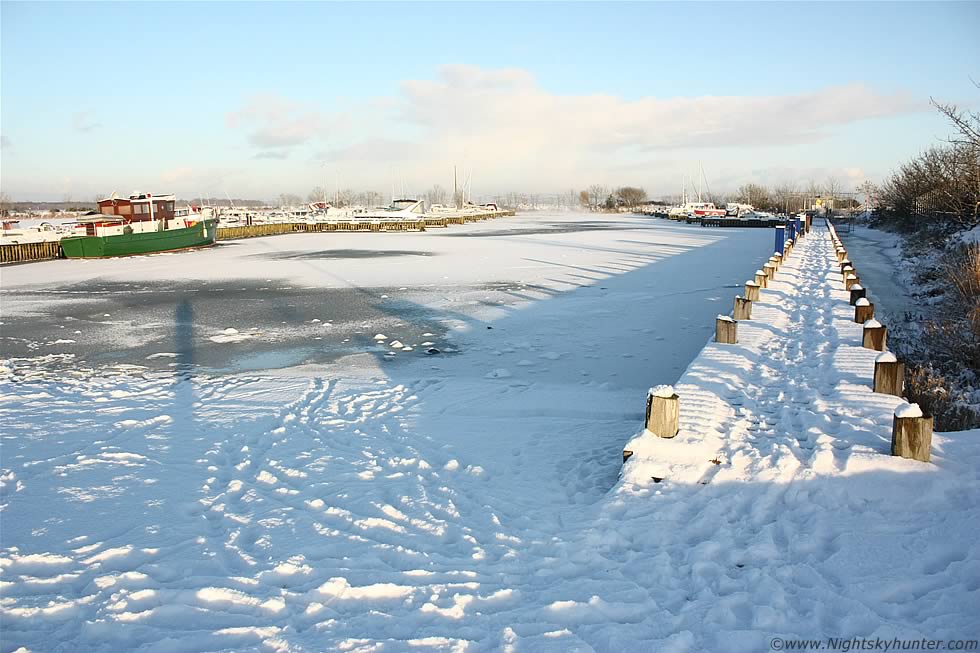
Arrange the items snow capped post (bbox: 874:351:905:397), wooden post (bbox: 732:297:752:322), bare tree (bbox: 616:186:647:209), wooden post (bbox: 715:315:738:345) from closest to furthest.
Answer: snow capped post (bbox: 874:351:905:397) → wooden post (bbox: 715:315:738:345) → wooden post (bbox: 732:297:752:322) → bare tree (bbox: 616:186:647:209)

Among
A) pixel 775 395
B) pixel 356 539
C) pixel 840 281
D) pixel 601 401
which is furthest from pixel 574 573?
pixel 840 281

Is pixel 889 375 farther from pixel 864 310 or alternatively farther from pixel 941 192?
pixel 941 192

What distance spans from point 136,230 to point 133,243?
123cm

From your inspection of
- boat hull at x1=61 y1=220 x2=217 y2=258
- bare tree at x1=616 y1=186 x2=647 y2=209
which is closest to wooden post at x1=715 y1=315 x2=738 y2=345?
boat hull at x1=61 y1=220 x2=217 y2=258

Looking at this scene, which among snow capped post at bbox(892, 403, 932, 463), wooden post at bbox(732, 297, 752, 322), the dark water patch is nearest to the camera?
snow capped post at bbox(892, 403, 932, 463)

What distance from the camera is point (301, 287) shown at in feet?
66.0

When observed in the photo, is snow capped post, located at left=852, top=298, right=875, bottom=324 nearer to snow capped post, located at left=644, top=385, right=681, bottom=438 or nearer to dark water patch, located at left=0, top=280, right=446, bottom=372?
snow capped post, located at left=644, top=385, right=681, bottom=438

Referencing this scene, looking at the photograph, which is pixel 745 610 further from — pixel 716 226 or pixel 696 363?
pixel 716 226

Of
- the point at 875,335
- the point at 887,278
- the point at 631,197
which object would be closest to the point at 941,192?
the point at 887,278

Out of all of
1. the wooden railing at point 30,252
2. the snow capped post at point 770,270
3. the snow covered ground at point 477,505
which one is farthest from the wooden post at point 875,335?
the wooden railing at point 30,252

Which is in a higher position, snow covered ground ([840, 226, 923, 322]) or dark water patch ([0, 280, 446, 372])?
snow covered ground ([840, 226, 923, 322])

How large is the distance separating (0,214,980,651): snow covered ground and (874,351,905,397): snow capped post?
14 centimetres

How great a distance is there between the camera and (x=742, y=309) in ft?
36.3

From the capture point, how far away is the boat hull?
33469 millimetres
